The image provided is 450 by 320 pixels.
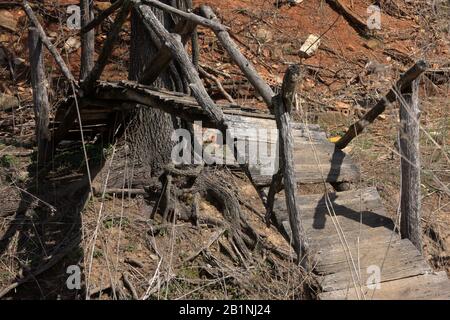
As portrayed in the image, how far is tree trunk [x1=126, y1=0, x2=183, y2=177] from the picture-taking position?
6.75m

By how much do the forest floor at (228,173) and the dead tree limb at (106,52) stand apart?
2.78 ft

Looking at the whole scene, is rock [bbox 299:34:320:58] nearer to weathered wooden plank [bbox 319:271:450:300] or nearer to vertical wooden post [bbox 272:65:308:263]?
A: vertical wooden post [bbox 272:65:308:263]

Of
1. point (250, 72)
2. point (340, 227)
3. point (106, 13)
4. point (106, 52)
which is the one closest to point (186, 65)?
point (250, 72)

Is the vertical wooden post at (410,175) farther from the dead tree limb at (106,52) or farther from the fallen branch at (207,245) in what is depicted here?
the dead tree limb at (106,52)

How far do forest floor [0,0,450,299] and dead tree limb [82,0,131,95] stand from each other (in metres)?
0.85

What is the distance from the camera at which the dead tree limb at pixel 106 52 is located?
6.06 metres

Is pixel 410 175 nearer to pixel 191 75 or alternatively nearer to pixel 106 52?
Result: pixel 191 75

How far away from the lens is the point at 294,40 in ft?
32.6

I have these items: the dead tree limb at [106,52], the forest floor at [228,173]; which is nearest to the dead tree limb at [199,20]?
the dead tree limb at [106,52]

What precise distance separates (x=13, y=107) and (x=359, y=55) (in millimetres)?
4756

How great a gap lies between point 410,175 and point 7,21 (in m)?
6.03

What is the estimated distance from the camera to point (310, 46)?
9742mm


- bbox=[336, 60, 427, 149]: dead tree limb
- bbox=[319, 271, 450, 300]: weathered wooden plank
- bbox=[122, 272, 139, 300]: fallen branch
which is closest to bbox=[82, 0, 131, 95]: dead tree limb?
bbox=[122, 272, 139, 300]: fallen branch
